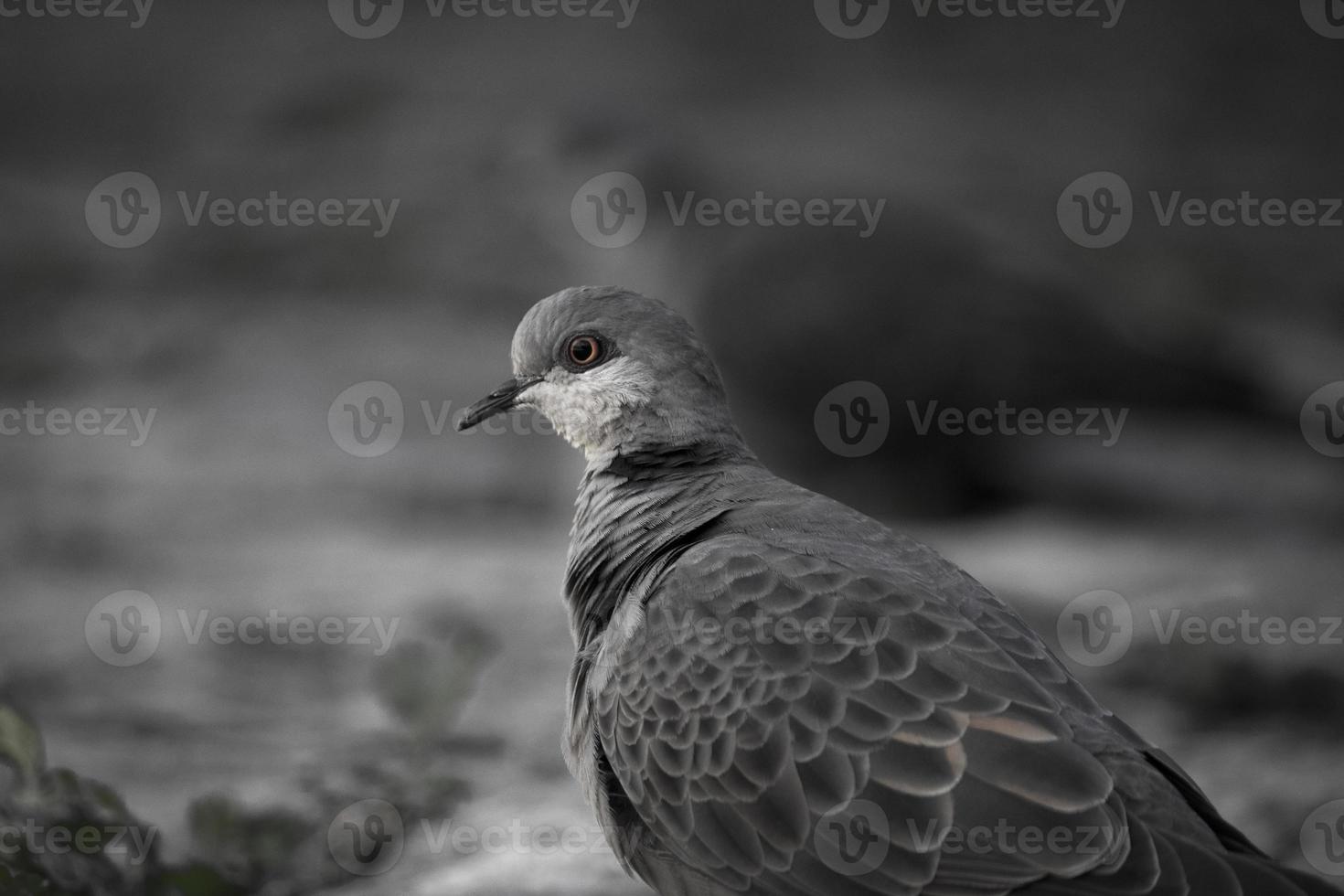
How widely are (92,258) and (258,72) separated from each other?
212cm

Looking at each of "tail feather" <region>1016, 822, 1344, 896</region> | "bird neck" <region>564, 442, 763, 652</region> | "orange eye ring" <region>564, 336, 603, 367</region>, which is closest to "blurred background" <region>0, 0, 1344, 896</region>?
"bird neck" <region>564, 442, 763, 652</region>

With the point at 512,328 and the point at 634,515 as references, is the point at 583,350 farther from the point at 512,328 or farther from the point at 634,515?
the point at 512,328

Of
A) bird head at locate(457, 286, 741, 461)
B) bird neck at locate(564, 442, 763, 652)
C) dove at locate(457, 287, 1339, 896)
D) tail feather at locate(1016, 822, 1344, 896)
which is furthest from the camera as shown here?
bird head at locate(457, 286, 741, 461)

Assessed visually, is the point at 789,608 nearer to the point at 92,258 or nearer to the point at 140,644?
the point at 140,644

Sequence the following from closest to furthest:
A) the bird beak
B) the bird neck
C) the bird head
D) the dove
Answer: the dove, the bird neck, the bird head, the bird beak

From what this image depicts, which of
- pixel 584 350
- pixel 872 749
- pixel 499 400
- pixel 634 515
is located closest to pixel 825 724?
pixel 872 749

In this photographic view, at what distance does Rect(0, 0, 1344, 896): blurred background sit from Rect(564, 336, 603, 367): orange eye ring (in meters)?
1.08

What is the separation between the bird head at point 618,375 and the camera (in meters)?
3.54

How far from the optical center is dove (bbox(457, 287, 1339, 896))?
98.7 inches

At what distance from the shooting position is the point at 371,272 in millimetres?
10320

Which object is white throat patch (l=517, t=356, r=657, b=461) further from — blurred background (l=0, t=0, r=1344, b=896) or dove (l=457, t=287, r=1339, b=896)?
blurred background (l=0, t=0, r=1344, b=896)

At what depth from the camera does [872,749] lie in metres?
2.63

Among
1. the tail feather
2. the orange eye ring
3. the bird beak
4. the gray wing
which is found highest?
the orange eye ring

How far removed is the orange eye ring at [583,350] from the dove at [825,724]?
6.6 inches
